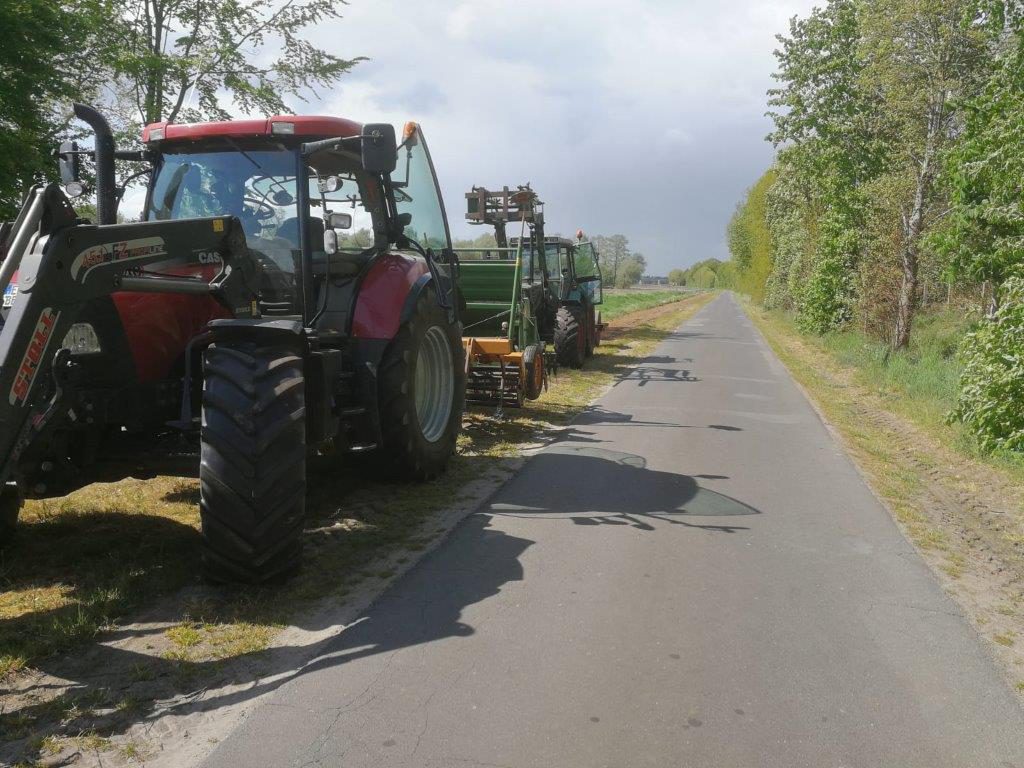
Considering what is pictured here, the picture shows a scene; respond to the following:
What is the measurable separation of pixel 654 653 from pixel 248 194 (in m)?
3.67

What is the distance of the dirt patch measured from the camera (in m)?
4.48

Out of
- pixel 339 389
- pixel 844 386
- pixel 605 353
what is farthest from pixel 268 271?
pixel 605 353

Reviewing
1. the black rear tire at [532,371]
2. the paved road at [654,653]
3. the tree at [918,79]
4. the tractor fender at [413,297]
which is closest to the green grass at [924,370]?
the tree at [918,79]

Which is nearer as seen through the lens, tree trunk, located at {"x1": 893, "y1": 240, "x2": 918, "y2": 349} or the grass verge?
the grass verge

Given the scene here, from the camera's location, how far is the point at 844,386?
14781mm

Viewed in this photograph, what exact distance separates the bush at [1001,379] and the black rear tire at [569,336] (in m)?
7.67

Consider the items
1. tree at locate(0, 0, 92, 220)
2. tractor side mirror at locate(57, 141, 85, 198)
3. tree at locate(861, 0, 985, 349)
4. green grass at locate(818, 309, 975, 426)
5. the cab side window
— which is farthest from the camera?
tree at locate(861, 0, 985, 349)

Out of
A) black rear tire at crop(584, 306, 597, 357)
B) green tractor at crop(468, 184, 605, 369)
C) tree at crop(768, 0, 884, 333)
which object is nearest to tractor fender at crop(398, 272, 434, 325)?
green tractor at crop(468, 184, 605, 369)

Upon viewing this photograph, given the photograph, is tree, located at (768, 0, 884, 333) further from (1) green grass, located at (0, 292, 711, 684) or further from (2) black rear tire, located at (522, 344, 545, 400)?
(1) green grass, located at (0, 292, 711, 684)

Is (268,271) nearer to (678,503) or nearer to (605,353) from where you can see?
(678,503)

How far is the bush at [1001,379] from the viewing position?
24.8ft

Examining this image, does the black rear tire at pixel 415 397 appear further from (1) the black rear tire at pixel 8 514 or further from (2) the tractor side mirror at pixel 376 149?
(1) the black rear tire at pixel 8 514

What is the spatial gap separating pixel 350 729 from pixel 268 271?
3.05m

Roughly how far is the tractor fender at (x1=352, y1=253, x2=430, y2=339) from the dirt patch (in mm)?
3787
